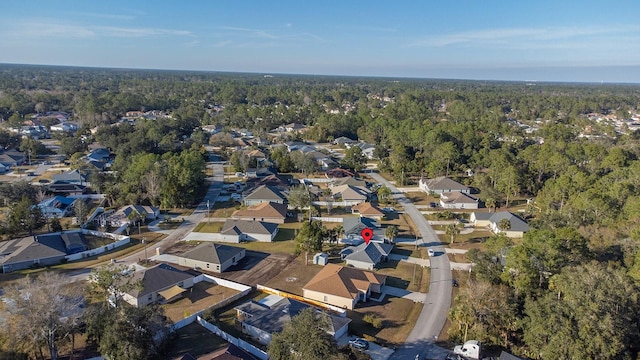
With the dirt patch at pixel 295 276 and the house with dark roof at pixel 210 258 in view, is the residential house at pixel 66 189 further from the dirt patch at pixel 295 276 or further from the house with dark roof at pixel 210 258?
the dirt patch at pixel 295 276

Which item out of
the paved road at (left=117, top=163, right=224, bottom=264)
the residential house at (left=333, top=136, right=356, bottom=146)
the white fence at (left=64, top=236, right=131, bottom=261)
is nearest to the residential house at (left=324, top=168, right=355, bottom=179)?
the paved road at (left=117, top=163, right=224, bottom=264)

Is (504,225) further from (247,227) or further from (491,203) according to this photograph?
(247,227)

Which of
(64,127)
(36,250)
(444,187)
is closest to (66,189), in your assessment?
(36,250)

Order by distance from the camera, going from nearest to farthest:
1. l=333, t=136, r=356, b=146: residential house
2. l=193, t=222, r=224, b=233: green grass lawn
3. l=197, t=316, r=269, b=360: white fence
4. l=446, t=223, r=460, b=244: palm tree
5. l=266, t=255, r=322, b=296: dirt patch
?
l=197, t=316, r=269, b=360: white fence, l=266, t=255, r=322, b=296: dirt patch, l=446, t=223, r=460, b=244: palm tree, l=193, t=222, r=224, b=233: green grass lawn, l=333, t=136, r=356, b=146: residential house

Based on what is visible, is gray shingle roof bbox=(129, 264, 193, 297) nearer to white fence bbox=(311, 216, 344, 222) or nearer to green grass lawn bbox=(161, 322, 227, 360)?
green grass lawn bbox=(161, 322, 227, 360)

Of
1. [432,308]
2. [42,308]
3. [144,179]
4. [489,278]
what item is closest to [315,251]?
[432,308]

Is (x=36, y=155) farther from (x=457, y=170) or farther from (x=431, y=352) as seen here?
(x=431, y=352)
